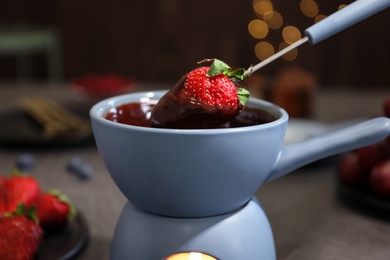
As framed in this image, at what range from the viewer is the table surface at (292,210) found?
632 millimetres

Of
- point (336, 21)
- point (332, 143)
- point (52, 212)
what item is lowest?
point (52, 212)

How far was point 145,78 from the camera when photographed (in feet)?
11.0

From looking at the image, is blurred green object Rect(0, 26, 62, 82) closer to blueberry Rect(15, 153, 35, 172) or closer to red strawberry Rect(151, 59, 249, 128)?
blueberry Rect(15, 153, 35, 172)

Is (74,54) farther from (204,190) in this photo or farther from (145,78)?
(204,190)

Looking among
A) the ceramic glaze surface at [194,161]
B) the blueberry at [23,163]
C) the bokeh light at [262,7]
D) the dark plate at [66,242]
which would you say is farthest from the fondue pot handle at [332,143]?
the bokeh light at [262,7]

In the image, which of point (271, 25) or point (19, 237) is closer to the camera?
point (19, 237)

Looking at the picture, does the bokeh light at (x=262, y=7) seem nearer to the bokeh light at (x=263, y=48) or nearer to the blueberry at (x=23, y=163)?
the bokeh light at (x=263, y=48)

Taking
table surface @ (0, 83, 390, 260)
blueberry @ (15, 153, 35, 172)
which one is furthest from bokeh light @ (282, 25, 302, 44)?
blueberry @ (15, 153, 35, 172)

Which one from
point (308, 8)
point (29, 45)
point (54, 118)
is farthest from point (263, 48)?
point (54, 118)

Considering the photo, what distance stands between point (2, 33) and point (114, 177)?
2.57 metres

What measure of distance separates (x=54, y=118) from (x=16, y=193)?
0.43 metres

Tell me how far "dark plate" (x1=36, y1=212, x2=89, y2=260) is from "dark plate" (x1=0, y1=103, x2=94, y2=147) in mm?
→ 339

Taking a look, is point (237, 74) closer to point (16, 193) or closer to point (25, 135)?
point (16, 193)

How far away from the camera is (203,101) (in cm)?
49
